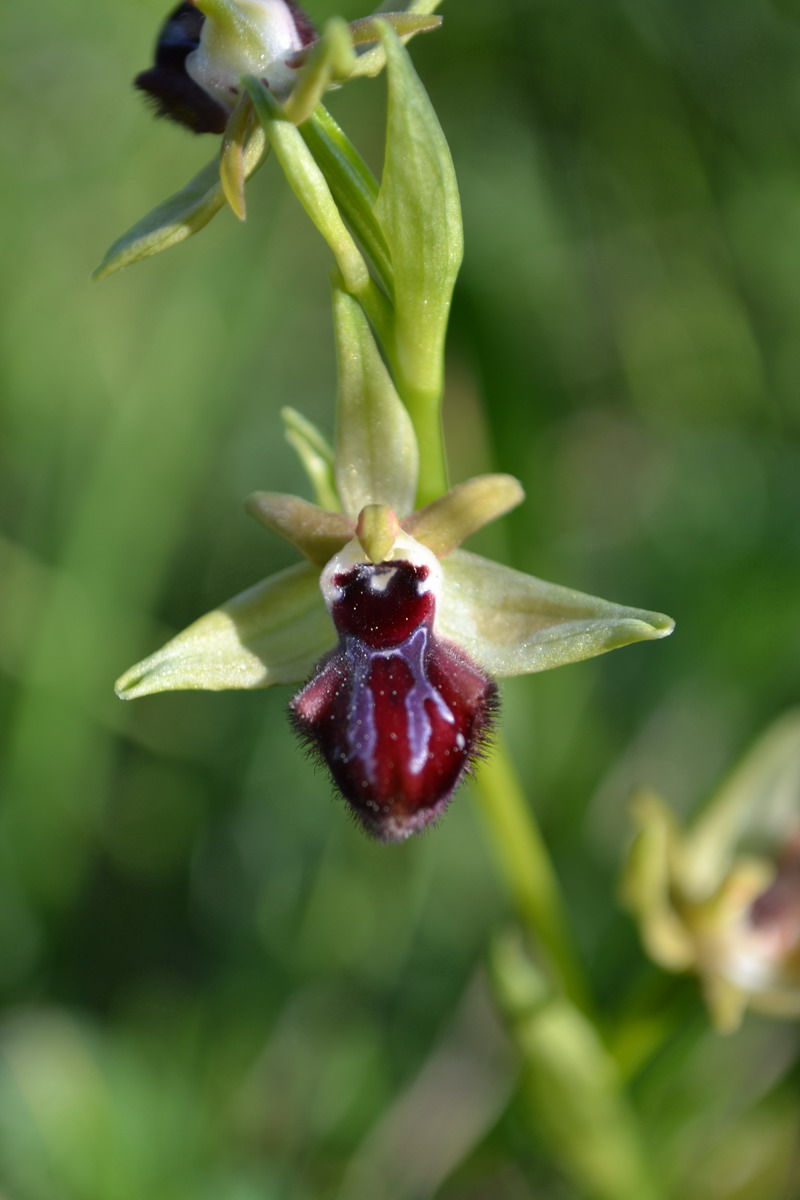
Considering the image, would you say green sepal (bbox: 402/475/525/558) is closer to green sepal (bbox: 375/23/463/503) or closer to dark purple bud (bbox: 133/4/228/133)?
green sepal (bbox: 375/23/463/503)

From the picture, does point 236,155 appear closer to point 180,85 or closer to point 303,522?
point 180,85

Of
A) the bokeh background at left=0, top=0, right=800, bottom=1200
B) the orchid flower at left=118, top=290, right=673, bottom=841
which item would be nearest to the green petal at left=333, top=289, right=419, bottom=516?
the orchid flower at left=118, top=290, right=673, bottom=841

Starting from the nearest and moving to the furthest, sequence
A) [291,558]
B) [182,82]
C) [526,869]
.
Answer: [182,82]
[526,869]
[291,558]

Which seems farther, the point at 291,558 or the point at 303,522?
the point at 291,558

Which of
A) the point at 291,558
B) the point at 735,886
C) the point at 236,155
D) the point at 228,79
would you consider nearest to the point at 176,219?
the point at 236,155

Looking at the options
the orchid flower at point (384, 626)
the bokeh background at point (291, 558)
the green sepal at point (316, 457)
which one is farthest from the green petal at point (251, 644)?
the bokeh background at point (291, 558)

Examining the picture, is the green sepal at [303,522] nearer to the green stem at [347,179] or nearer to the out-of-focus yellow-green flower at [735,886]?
the green stem at [347,179]

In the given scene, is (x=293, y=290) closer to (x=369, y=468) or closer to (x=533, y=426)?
(x=533, y=426)
